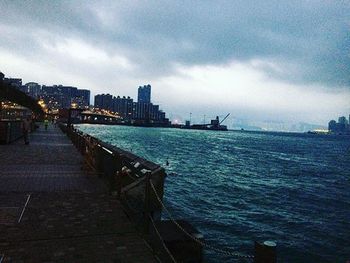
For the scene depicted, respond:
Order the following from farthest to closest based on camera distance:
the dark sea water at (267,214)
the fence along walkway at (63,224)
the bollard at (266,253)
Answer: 1. the dark sea water at (267,214)
2. the fence along walkway at (63,224)
3. the bollard at (266,253)

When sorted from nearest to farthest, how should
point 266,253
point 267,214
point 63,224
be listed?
point 266,253
point 63,224
point 267,214

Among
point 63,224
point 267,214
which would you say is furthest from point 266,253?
point 267,214

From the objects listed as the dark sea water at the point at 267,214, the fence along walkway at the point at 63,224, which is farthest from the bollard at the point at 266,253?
the dark sea water at the point at 267,214

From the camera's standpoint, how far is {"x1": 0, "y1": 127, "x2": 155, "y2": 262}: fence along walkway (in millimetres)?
5957

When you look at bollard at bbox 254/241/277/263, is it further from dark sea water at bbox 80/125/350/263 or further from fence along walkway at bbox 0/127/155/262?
dark sea water at bbox 80/125/350/263

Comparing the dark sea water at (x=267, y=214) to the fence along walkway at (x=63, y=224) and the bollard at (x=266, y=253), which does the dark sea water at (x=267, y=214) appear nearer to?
the fence along walkway at (x=63, y=224)

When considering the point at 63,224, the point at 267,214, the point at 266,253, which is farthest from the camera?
the point at 267,214

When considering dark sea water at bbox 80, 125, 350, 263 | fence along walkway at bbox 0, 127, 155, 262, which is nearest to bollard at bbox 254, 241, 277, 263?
fence along walkway at bbox 0, 127, 155, 262

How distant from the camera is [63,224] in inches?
293

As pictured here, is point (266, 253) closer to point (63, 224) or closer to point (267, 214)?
point (63, 224)

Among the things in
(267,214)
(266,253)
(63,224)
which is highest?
(266,253)

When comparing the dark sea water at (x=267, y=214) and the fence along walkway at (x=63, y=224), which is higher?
the fence along walkway at (x=63, y=224)

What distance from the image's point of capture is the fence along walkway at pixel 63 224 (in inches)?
235

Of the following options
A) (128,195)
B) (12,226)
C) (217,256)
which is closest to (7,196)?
(12,226)
